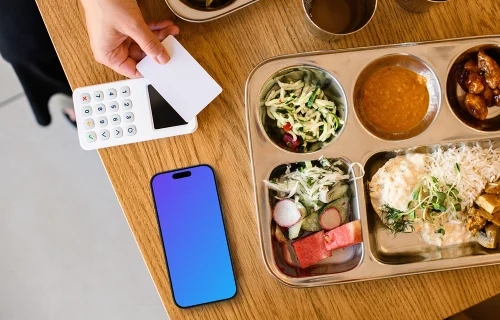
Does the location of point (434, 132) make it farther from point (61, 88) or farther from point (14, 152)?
point (14, 152)

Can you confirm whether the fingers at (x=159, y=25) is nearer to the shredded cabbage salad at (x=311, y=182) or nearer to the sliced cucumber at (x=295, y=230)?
the shredded cabbage salad at (x=311, y=182)

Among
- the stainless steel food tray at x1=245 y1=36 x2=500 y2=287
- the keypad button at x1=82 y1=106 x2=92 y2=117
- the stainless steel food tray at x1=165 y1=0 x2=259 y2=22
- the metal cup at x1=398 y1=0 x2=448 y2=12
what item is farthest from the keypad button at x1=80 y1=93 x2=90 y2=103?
the metal cup at x1=398 y1=0 x2=448 y2=12

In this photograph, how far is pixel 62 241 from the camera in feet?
7.64

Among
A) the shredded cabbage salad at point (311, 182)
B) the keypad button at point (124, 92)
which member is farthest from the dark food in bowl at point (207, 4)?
the shredded cabbage salad at point (311, 182)

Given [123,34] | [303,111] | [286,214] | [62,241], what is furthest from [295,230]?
[62,241]

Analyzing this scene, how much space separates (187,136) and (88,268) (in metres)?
1.24

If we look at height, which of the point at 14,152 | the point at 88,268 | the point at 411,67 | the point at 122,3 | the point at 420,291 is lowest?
the point at 88,268

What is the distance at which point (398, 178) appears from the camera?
4.75ft

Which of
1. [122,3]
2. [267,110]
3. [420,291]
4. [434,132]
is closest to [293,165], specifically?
[267,110]

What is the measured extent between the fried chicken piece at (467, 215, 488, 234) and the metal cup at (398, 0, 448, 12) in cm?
70

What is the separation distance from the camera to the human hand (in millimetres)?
1304

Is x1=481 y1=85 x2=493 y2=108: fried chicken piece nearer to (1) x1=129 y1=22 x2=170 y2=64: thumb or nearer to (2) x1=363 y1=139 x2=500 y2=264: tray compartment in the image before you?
(2) x1=363 y1=139 x2=500 y2=264: tray compartment

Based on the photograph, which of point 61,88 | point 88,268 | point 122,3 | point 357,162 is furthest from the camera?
point 88,268

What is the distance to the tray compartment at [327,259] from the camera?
1438 millimetres
